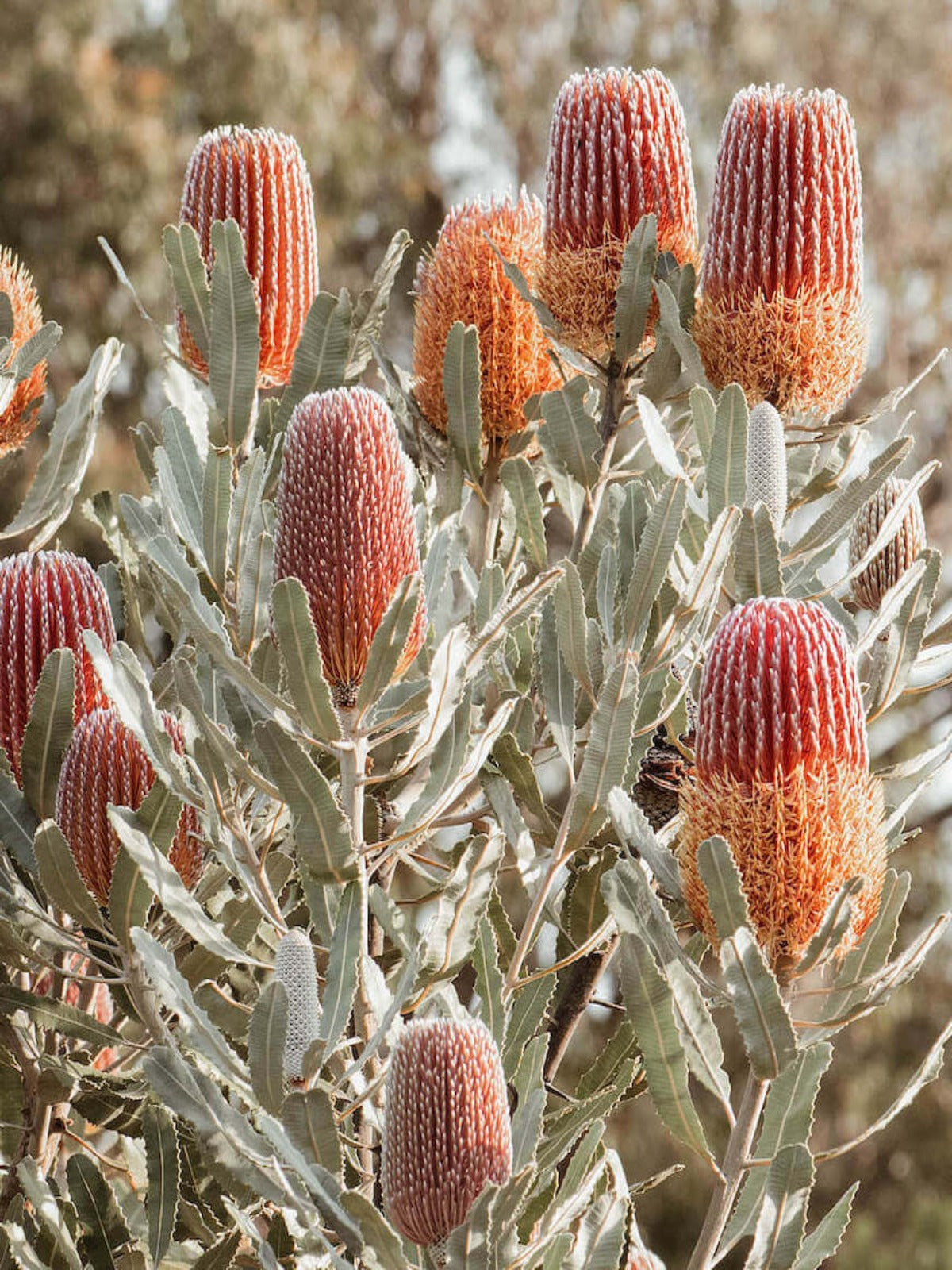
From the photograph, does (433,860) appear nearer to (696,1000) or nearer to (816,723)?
(696,1000)

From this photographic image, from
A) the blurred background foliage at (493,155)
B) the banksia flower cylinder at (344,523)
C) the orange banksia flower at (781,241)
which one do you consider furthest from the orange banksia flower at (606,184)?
the blurred background foliage at (493,155)

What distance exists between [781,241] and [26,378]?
0.70 metres

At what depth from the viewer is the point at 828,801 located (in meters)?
1.11

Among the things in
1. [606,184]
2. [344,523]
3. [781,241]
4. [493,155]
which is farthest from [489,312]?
[493,155]

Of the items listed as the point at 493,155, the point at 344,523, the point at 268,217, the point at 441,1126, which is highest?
the point at 268,217

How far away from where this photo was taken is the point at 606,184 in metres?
1.46

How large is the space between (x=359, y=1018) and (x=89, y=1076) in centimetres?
25

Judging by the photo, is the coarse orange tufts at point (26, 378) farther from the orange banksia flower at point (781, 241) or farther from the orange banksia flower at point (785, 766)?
the orange banksia flower at point (785, 766)

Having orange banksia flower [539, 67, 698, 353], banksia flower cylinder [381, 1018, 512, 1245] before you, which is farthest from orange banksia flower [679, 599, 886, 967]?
orange banksia flower [539, 67, 698, 353]

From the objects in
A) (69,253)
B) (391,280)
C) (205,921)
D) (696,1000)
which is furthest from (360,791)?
(69,253)

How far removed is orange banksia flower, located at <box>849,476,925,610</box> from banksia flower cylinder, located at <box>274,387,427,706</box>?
18.6 inches

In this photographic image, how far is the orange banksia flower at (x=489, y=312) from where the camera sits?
1.61 metres

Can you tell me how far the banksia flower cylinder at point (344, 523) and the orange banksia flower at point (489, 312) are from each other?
43 centimetres

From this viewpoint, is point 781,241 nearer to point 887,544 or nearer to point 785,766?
point 887,544
